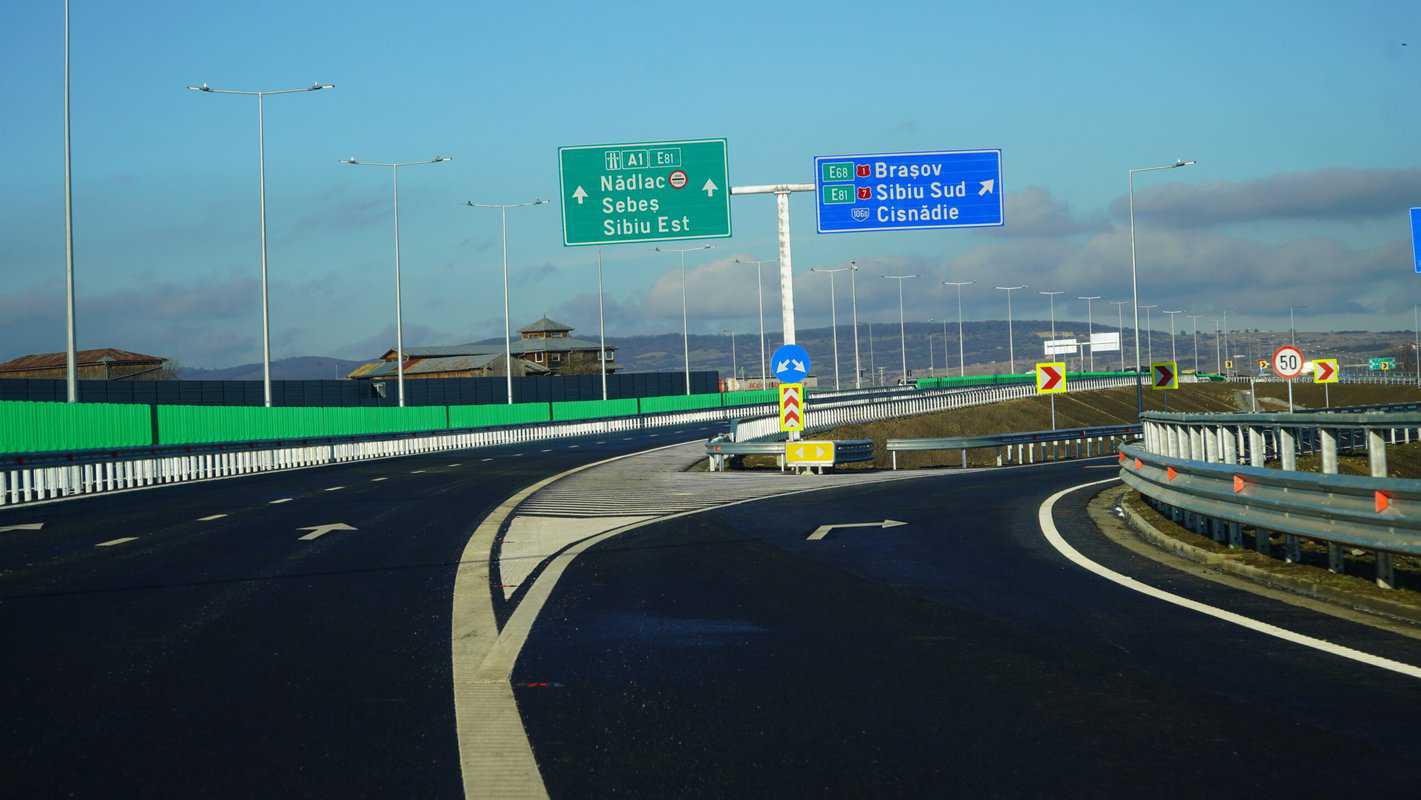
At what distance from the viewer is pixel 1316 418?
1395 cm

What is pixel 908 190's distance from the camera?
35.9 meters

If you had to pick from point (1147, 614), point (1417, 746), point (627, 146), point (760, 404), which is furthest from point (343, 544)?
point (760, 404)

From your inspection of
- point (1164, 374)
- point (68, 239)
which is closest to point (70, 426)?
point (68, 239)

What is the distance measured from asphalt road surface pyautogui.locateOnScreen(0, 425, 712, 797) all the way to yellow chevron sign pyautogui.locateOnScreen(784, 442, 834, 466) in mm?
13310

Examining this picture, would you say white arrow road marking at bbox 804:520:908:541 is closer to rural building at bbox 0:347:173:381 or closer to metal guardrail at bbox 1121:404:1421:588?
metal guardrail at bbox 1121:404:1421:588

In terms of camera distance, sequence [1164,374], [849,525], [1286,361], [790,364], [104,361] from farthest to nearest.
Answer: [104,361], [1164,374], [1286,361], [790,364], [849,525]

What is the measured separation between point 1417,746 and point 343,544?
1239 centimetres

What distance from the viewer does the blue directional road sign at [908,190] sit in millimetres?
35594

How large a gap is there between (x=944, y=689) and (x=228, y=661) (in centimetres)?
402

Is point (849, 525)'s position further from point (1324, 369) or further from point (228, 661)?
point (1324, 369)

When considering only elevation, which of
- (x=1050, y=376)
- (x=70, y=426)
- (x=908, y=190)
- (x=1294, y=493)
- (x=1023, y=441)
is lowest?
(x=1023, y=441)

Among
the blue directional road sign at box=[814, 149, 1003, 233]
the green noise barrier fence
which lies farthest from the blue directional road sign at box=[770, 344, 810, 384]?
the green noise barrier fence

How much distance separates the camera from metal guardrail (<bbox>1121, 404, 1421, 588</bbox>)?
34.4 ft

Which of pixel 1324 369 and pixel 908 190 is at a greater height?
pixel 908 190
